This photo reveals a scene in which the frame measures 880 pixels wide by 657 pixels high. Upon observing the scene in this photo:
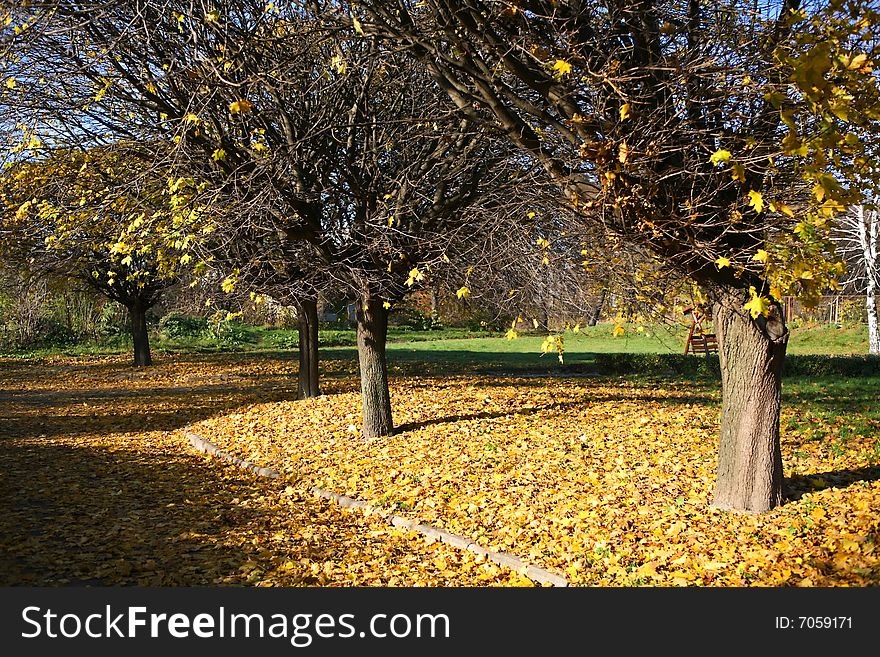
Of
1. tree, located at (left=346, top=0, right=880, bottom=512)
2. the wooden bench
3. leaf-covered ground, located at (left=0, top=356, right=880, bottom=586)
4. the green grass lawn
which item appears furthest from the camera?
the green grass lawn

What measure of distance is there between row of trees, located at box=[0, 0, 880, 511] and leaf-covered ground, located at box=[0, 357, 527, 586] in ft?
7.73

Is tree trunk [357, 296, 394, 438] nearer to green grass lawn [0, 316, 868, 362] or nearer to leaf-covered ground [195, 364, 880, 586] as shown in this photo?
leaf-covered ground [195, 364, 880, 586]

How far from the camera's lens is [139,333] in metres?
21.6

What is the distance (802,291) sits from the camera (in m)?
4.65

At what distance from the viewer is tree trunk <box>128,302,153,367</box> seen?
21250 mm

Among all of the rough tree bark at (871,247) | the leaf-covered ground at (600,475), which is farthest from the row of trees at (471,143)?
the rough tree bark at (871,247)

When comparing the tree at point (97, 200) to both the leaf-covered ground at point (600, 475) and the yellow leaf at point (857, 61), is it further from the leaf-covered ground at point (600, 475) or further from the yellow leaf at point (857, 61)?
the yellow leaf at point (857, 61)

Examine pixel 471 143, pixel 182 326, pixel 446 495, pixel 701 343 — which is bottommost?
pixel 446 495

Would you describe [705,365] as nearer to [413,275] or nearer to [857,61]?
[413,275]

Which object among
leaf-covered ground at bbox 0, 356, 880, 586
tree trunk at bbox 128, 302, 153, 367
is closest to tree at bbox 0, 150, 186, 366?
leaf-covered ground at bbox 0, 356, 880, 586

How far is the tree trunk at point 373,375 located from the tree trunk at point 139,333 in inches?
546

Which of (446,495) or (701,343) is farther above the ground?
(701,343)

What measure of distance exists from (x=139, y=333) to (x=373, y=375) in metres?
14.5

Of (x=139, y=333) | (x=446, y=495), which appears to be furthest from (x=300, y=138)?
(x=139, y=333)
